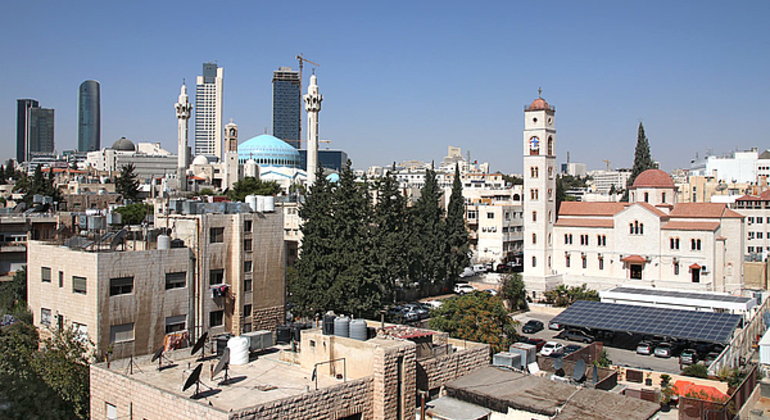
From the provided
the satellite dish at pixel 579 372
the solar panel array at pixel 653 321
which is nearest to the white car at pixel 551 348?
the solar panel array at pixel 653 321

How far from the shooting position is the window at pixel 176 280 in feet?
69.2

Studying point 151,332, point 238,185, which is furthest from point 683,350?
point 238,185

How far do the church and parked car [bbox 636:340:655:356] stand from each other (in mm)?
12709

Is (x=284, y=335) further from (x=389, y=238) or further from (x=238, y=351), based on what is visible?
(x=389, y=238)

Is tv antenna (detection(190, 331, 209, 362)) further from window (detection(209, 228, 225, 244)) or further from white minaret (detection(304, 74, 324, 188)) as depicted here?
white minaret (detection(304, 74, 324, 188))

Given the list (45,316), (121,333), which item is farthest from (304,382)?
(45,316)

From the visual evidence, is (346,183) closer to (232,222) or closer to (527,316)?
(232,222)

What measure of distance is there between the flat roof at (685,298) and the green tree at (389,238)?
40.5ft

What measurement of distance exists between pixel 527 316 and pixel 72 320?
27.3 m

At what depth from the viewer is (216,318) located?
74.7 feet

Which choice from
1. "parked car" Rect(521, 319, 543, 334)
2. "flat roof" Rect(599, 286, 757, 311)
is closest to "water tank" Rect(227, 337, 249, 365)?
"parked car" Rect(521, 319, 543, 334)

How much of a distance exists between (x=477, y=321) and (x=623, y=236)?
21971 millimetres

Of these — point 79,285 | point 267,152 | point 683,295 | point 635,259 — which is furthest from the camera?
point 267,152

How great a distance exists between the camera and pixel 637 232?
4403 cm
